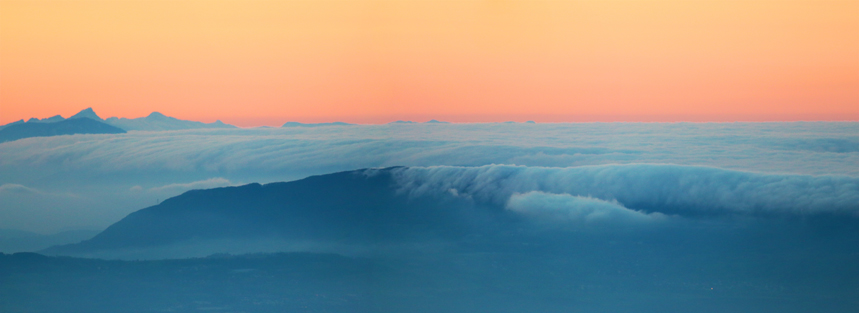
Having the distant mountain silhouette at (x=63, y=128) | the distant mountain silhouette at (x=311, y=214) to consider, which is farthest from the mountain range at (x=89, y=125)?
the distant mountain silhouette at (x=311, y=214)

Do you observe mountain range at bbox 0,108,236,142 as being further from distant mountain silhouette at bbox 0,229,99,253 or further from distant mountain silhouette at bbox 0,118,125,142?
distant mountain silhouette at bbox 0,229,99,253

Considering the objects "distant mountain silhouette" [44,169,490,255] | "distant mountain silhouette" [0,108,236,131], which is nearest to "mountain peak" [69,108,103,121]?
"distant mountain silhouette" [0,108,236,131]

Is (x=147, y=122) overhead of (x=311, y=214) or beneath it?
overhead

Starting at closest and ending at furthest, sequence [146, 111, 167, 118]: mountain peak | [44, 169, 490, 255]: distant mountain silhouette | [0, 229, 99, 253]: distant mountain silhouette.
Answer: [0, 229, 99, 253]: distant mountain silhouette < [146, 111, 167, 118]: mountain peak < [44, 169, 490, 255]: distant mountain silhouette

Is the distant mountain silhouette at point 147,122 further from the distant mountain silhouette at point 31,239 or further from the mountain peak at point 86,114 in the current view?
the distant mountain silhouette at point 31,239

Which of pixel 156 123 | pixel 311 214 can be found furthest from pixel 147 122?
pixel 311 214

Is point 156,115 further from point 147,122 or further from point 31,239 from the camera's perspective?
point 31,239

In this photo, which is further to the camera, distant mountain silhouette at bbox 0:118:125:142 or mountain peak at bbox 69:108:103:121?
distant mountain silhouette at bbox 0:118:125:142
